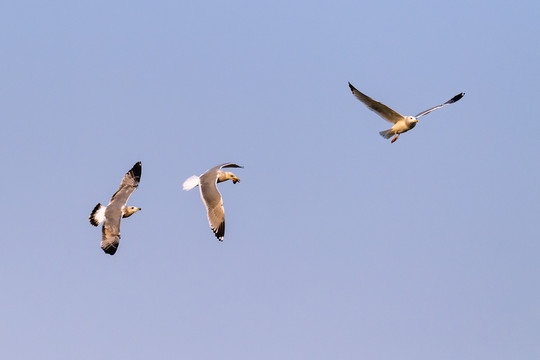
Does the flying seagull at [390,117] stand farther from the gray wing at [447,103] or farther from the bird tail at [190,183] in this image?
the bird tail at [190,183]

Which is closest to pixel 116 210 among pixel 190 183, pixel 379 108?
pixel 190 183

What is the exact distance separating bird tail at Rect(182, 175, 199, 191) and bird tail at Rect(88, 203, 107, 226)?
164 centimetres

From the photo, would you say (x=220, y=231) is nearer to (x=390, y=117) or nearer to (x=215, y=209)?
(x=215, y=209)

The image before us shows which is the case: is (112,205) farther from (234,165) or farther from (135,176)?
(234,165)

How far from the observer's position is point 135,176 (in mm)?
17375

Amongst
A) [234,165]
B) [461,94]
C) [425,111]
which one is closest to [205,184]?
[234,165]

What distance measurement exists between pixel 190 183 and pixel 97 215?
190 cm

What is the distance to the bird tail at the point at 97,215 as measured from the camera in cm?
1588

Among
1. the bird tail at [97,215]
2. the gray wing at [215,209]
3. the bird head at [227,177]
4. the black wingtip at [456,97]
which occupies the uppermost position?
the bird tail at [97,215]

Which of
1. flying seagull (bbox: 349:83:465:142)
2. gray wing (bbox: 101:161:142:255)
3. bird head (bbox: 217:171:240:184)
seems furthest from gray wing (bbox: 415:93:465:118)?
gray wing (bbox: 101:161:142:255)

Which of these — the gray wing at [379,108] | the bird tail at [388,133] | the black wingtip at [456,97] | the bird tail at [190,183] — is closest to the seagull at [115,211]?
the bird tail at [190,183]

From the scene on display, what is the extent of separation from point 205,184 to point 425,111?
5.10 meters

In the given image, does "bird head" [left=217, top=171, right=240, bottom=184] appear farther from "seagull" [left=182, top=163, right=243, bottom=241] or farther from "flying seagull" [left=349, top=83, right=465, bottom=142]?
"flying seagull" [left=349, top=83, right=465, bottom=142]

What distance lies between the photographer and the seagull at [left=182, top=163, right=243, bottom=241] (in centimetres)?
1568
